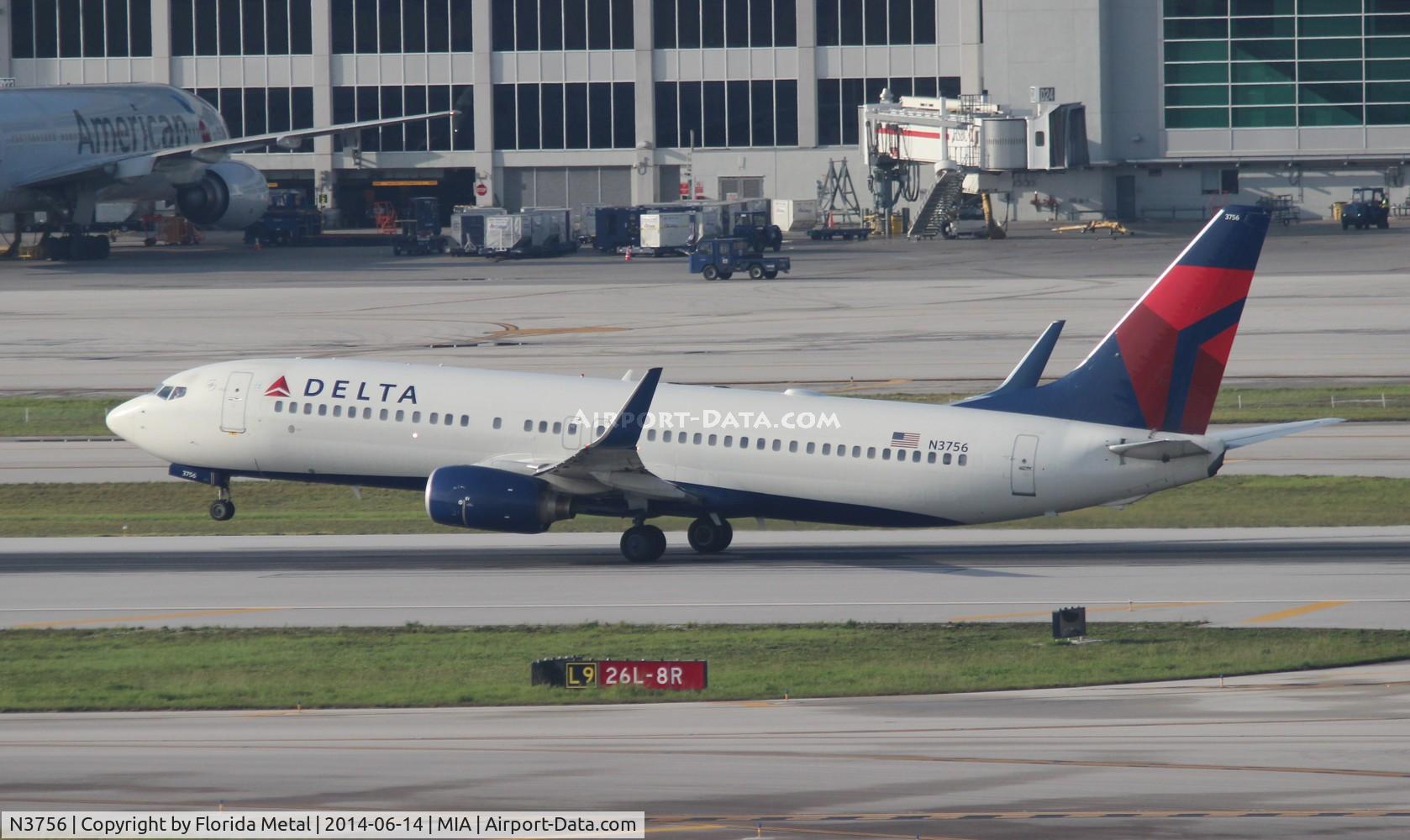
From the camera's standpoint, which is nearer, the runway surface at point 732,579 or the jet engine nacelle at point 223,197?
the runway surface at point 732,579

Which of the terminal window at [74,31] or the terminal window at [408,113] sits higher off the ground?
the terminal window at [74,31]

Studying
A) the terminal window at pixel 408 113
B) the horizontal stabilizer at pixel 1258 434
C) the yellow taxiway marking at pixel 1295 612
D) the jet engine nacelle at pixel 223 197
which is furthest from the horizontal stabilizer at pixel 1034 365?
the terminal window at pixel 408 113

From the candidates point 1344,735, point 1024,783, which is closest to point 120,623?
point 1024,783

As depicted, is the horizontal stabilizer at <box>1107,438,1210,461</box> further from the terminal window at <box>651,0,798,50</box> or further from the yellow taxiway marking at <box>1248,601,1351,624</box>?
the terminal window at <box>651,0,798,50</box>

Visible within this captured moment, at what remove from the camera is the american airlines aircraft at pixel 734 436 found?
3522cm

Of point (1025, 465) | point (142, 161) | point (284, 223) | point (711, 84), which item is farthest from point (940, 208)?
point (1025, 465)

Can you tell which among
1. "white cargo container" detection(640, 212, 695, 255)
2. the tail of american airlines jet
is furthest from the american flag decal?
"white cargo container" detection(640, 212, 695, 255)

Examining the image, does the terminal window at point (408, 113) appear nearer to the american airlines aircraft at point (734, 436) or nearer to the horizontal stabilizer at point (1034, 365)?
the american airlines aircraft at point (734, 436)

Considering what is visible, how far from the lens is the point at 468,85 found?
146750 mm

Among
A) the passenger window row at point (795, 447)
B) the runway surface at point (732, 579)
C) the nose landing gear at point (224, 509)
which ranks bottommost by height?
the runway surface at point (732, 579)

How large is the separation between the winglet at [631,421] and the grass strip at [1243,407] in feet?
78.6

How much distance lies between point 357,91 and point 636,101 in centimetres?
2265

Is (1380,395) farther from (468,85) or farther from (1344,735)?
(468,85)

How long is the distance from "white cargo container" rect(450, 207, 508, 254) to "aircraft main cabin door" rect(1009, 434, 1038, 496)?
91.2 m
